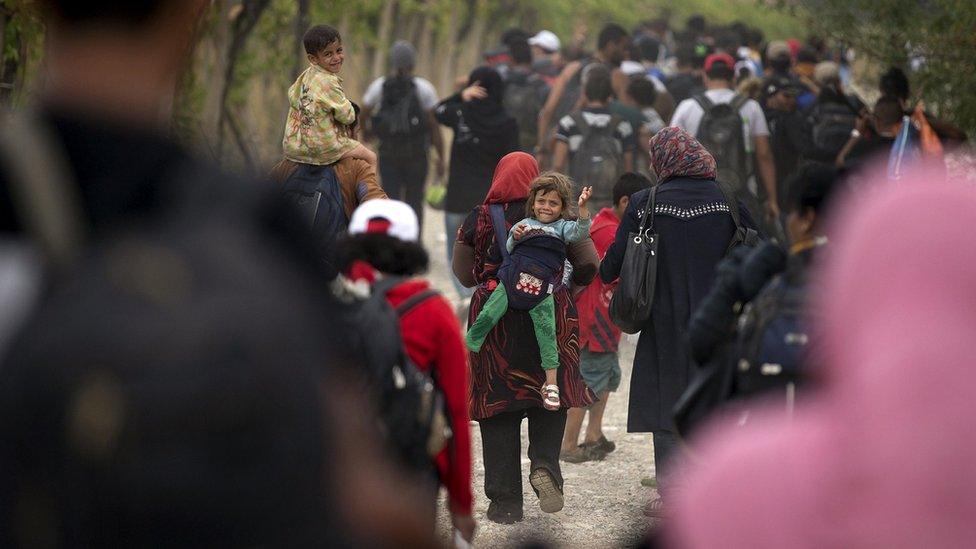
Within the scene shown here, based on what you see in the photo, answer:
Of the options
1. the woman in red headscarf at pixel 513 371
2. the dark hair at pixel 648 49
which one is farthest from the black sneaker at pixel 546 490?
the dark hair at pixel 648 49

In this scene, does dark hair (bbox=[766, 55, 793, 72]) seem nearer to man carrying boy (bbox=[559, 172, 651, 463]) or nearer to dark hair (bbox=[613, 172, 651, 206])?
man carrying boy (bbox=[559, 172, 651, 463])

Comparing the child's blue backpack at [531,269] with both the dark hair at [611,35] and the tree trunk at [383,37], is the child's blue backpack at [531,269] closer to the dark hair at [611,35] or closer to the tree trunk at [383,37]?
the dark hair at [611,35]

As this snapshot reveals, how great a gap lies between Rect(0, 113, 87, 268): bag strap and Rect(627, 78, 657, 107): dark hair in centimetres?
1130

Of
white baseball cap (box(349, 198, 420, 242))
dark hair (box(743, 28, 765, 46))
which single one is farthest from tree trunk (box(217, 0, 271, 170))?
white baseball cap (box(349, 198, 420, 242))

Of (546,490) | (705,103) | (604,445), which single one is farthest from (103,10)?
(705,103)

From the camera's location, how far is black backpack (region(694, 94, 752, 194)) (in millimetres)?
11180

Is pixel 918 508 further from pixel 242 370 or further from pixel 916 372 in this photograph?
pixel 242 370

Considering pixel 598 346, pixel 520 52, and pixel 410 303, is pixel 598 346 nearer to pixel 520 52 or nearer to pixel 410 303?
pixel 410 303

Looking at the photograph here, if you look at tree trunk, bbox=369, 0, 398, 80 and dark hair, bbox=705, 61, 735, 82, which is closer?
dark hair, bbox=705, 61, 735, 82

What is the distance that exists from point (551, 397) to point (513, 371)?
0.21 metres

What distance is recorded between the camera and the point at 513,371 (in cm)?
665

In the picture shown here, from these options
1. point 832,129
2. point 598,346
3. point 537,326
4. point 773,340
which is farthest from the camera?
point 832,129

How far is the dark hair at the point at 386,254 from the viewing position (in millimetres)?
4262

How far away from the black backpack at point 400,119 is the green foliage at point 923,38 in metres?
3.58
